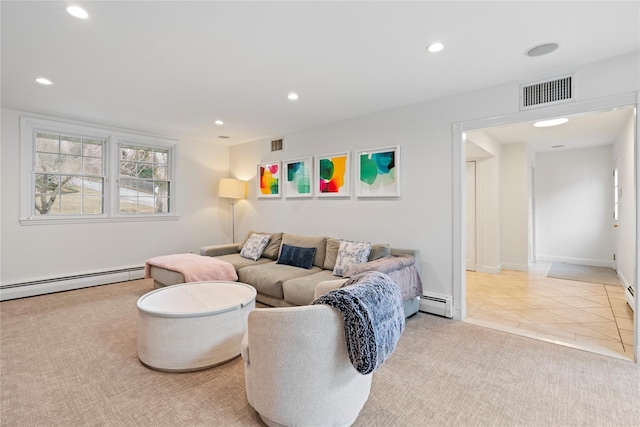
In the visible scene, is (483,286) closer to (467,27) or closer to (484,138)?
(484,138)

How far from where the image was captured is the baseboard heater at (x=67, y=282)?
13.3 feet

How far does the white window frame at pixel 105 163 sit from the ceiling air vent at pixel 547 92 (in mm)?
5279

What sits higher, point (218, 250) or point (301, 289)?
point (218, 250)

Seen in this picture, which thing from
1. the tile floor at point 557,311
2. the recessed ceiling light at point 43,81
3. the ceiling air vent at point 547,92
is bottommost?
the tile floor at point 557,311

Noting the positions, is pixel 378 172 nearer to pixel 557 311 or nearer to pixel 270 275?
pixel 270 275

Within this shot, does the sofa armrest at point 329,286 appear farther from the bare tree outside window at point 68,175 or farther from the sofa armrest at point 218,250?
the bare tree outside window at point 68,175

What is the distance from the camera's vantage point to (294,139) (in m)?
5.09

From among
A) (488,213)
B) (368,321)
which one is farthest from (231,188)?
(488,213)

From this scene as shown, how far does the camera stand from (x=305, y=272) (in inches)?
152

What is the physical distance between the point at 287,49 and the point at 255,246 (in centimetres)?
302

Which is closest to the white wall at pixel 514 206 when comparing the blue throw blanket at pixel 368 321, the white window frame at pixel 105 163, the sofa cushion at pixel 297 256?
the sofa cushion at pixel 297 256

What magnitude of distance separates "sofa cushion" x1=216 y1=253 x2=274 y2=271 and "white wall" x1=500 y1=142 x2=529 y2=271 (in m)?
4.64

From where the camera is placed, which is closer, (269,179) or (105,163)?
(105,163)

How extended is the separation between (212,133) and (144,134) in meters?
1.11
